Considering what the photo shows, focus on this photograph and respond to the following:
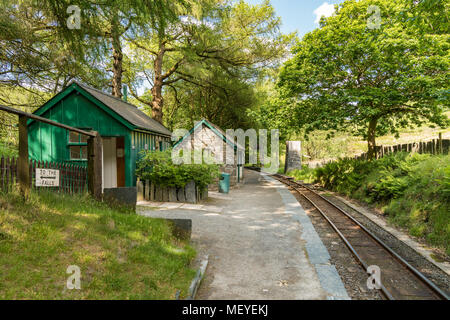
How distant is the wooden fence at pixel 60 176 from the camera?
4199 millimetres

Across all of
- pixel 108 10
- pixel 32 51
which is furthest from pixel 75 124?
pixel 108 10

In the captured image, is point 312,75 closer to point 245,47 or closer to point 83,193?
point 245,47

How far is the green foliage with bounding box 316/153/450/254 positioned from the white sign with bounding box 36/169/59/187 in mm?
8897

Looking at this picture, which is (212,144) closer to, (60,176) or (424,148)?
(424,148)

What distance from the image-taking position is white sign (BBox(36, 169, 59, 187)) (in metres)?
4.61

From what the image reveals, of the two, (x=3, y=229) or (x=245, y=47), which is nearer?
(x=3, y=229)

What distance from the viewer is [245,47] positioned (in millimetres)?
18656

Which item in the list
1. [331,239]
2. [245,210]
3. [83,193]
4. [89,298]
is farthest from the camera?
[245,210]

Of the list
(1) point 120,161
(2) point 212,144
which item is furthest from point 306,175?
(1) point 120,161

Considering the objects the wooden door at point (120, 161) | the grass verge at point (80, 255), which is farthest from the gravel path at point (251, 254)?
the wooden door at point (120, 161)

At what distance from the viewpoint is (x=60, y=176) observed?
17.8 feet

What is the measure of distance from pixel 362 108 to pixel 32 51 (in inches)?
553

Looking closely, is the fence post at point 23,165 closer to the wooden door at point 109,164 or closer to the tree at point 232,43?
the wooden door at point 109,164

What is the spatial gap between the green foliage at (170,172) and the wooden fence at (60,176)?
15.2 feet
